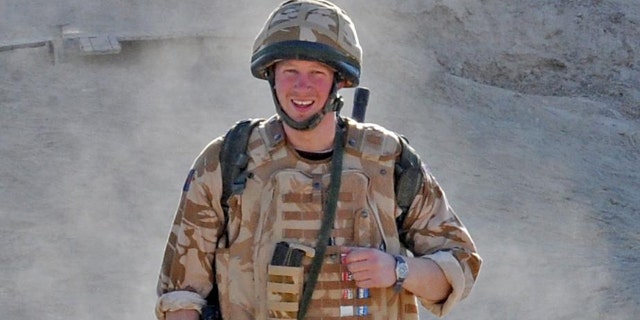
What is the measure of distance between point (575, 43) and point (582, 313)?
6.91 metres

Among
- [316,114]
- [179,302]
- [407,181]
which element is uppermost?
[316,114]

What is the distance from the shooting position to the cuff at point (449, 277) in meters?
2.99

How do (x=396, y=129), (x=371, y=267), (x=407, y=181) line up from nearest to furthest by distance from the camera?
(x=371, y=267) < (x=407, y=181) < (x=396, y=129)

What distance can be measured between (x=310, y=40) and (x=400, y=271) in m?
0.56

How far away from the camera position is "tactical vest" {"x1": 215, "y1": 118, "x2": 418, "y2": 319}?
2.91 meters

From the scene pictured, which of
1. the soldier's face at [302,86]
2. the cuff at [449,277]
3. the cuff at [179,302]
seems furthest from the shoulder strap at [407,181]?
the cuff at [179,302]

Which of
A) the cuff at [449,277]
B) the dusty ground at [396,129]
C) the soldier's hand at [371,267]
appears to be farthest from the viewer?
the dusty ground at [396,129]

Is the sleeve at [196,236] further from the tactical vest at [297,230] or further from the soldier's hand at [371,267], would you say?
the soldier's hand at [371,267]

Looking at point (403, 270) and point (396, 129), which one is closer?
point (403, 270)

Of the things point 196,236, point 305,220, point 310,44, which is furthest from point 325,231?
point 310,44

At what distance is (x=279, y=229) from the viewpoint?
9.59ft

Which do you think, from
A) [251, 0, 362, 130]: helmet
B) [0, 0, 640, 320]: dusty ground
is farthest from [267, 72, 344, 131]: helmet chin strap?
[0, 0, 640, 320]: dusty ground

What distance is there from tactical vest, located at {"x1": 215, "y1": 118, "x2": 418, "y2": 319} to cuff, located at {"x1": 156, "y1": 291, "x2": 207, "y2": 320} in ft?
0.19

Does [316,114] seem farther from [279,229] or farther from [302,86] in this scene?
[279,229]
